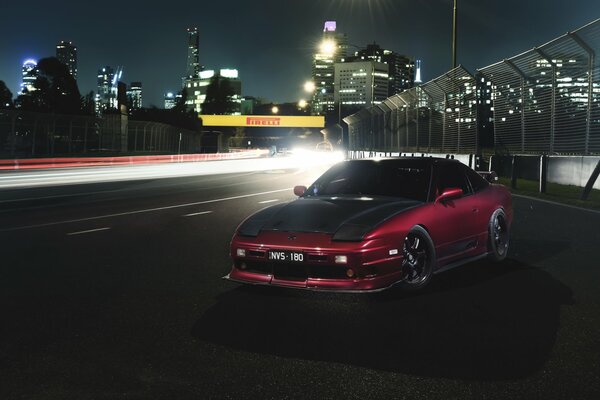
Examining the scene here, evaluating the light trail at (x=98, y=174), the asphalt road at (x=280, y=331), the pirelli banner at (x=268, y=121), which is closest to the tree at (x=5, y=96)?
the pirelli banner at (x=268, y=121)

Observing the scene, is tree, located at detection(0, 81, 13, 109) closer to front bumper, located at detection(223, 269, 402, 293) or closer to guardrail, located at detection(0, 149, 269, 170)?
guardrail, located at detection(0, 149, 269, 170)

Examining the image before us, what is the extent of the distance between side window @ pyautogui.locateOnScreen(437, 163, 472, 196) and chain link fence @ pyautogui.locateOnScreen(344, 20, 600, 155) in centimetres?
1091

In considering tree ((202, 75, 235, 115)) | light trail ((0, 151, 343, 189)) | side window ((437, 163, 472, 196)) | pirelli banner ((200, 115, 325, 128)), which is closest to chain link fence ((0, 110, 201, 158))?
light trail ((0, 151, 343, 189))

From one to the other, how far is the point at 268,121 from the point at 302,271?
115m

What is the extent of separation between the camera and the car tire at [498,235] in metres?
7.62

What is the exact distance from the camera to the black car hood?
5.72 m

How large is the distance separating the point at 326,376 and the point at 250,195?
1526 cm

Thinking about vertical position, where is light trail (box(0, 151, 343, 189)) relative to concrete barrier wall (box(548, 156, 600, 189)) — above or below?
below

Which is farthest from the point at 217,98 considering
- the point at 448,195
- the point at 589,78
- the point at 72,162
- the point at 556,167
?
the point at 448,195

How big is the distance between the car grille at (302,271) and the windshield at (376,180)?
1572 mm

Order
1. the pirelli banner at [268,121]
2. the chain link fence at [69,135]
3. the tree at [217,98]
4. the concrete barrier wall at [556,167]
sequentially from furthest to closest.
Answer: the tree at [217,98] < the pirelli banner at [268,121] < the chain link fence at [69,135] < the concrete barrier wall at [556,167]

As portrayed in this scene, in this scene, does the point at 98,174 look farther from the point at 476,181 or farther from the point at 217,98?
the point at 217,98

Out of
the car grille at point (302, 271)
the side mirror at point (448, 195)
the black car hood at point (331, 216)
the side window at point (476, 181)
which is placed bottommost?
the car grille at point (302, 271)

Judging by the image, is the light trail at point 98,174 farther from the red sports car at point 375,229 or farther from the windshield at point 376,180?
the red sports car at point 375,229
